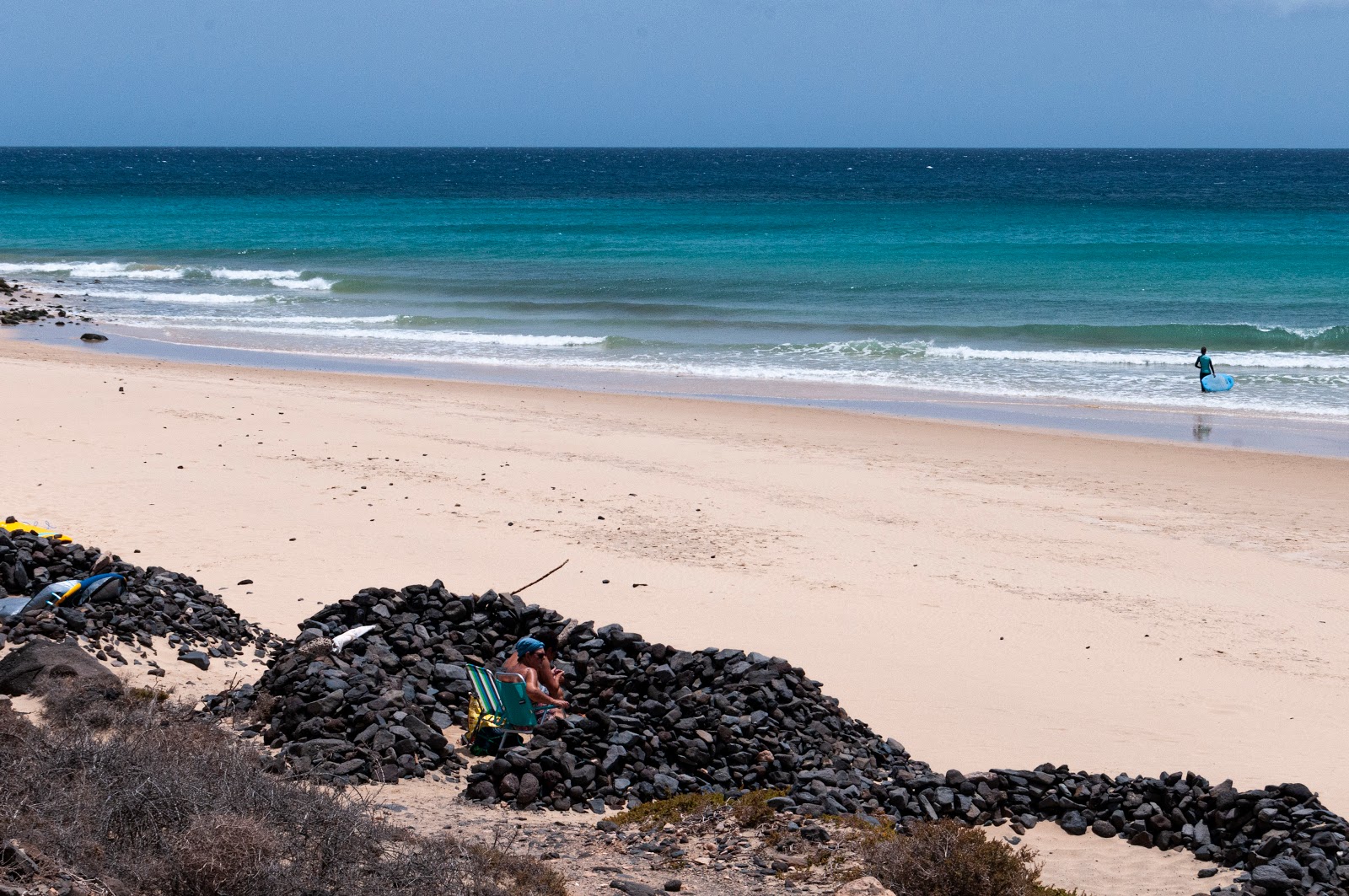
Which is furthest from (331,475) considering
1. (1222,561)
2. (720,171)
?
(720,171)

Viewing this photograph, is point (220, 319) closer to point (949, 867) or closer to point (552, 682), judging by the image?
point (552, 682)

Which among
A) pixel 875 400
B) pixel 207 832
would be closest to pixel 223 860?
pixel 207 832

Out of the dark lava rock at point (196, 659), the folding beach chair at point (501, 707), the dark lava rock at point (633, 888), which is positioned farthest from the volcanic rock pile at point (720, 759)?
the dark lava rock at point (633, 888)

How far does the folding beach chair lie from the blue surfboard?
17.7m

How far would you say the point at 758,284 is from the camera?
124ft

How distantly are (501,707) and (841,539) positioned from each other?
580cm

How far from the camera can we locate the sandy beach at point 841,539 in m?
8.80

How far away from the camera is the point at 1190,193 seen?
8456 cm

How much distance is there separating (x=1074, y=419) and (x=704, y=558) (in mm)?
10225

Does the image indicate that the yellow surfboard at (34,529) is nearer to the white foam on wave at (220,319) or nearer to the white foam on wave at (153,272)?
the white foam on wave at (220,319)

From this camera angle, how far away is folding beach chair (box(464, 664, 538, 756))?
7438mm

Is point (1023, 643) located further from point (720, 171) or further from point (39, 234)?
point (720, 171)

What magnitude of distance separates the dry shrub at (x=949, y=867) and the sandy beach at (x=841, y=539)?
207cm

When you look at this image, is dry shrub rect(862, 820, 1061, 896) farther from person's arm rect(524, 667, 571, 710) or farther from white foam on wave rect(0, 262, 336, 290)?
white foam on wave rect(0, 262, 336, 290)
